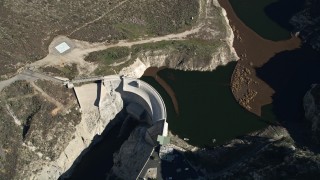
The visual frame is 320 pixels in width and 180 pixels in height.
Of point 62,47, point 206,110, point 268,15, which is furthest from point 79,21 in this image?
point 268,15

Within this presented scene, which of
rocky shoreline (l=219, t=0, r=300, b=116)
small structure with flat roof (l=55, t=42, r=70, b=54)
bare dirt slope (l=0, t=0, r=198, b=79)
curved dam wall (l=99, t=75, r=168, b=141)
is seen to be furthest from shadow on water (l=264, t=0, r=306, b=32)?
small structure with flat roof (l=55, t=42, r=70, b=54)

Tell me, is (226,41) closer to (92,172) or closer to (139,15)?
(139,15)

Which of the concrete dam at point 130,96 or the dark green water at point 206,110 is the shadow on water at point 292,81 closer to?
the dark green water at point 206,110

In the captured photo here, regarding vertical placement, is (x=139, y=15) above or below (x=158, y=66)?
above

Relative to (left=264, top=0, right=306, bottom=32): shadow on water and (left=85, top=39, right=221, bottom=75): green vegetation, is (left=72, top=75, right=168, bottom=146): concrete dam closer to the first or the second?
(left=85, top=39, right=221, bottom=75): green vegetation

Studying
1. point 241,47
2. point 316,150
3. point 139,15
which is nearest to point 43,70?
point 139,15

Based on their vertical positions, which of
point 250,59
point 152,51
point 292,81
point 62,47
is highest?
point 62,47

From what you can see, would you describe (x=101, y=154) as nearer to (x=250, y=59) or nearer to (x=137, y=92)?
(x=137, y=92)
